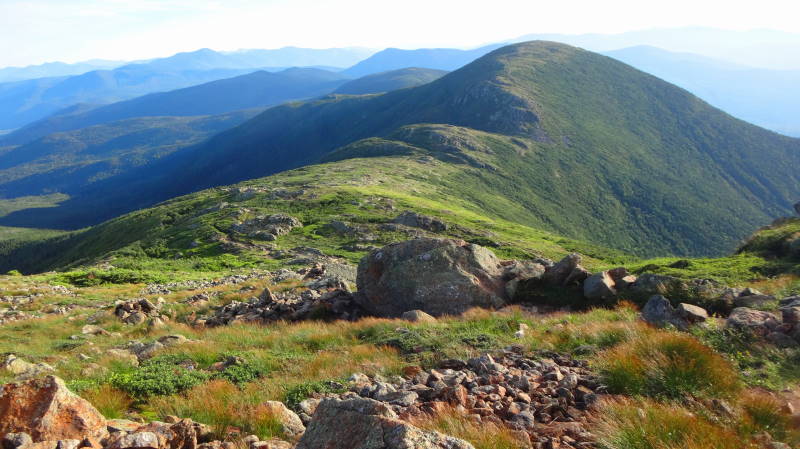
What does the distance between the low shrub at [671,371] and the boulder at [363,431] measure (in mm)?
4094

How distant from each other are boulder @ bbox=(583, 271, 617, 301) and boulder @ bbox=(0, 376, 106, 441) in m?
15.5

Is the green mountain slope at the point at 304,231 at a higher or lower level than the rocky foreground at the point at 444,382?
lower

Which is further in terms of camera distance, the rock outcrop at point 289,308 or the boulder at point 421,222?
the boulder at point 421,222

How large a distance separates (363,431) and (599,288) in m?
13.7

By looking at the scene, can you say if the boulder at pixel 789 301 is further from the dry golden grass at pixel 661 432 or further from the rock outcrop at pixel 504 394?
the dry golden grass at pixel 661 432

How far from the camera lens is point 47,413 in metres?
6.17

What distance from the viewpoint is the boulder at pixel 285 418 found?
6871mm

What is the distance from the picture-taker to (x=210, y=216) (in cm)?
7856

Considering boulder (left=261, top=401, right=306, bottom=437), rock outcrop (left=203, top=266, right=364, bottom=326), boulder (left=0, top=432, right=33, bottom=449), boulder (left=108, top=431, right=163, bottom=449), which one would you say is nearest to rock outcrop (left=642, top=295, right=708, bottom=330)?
boulder (left=261, top=401, right=306, bottom=437)

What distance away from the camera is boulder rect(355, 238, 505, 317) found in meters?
18.2

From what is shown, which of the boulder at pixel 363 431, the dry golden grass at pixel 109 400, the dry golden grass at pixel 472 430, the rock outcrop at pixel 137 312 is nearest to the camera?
the boulder at pixel 363 431

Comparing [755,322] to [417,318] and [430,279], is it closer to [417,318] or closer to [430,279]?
[417,318]

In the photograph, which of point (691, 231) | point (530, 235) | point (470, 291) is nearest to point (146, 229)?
point (530, 235)

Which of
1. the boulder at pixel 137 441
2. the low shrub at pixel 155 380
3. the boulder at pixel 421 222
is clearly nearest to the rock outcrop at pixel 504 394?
the boulder at pixel 137 441
